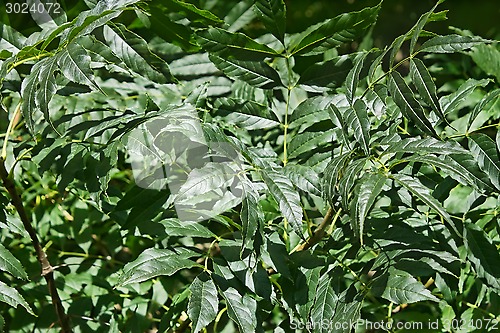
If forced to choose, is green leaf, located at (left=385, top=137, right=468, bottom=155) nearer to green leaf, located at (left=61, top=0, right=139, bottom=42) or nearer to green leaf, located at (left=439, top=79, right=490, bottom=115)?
green leaf, located at (left=439, top=79, right=490, bottom=115)

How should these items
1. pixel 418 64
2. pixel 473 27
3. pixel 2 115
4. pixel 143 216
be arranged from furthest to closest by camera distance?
pixel 473 27 < pixel 2 115 < pixel 143 216 < pixel 418 64

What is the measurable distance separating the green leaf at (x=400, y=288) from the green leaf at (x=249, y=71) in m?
0.35

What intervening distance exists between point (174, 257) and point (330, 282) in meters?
0.21

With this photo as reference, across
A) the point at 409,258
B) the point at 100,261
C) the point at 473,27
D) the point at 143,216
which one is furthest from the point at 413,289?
the point at 473,27

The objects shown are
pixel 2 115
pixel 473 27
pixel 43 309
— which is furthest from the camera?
pixel 473 27

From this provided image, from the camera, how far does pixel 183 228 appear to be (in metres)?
0.93

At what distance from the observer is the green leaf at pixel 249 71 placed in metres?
0.98

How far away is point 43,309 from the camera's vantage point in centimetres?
112

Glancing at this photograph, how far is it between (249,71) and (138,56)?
171 millimetres

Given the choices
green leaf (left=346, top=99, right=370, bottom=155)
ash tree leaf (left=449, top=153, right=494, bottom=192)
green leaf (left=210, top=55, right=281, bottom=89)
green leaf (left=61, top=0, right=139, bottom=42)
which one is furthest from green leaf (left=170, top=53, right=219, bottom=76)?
ash tree leaf (left=449, top=153, right=494, bottom=192)

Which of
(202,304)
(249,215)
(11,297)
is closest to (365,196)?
(249,215)

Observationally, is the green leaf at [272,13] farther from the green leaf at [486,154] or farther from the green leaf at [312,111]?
the green leaf at [486,154]

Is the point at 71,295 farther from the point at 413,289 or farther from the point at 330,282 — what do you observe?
the point at 413,289

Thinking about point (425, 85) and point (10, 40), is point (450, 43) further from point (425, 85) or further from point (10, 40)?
point (10, 40)
